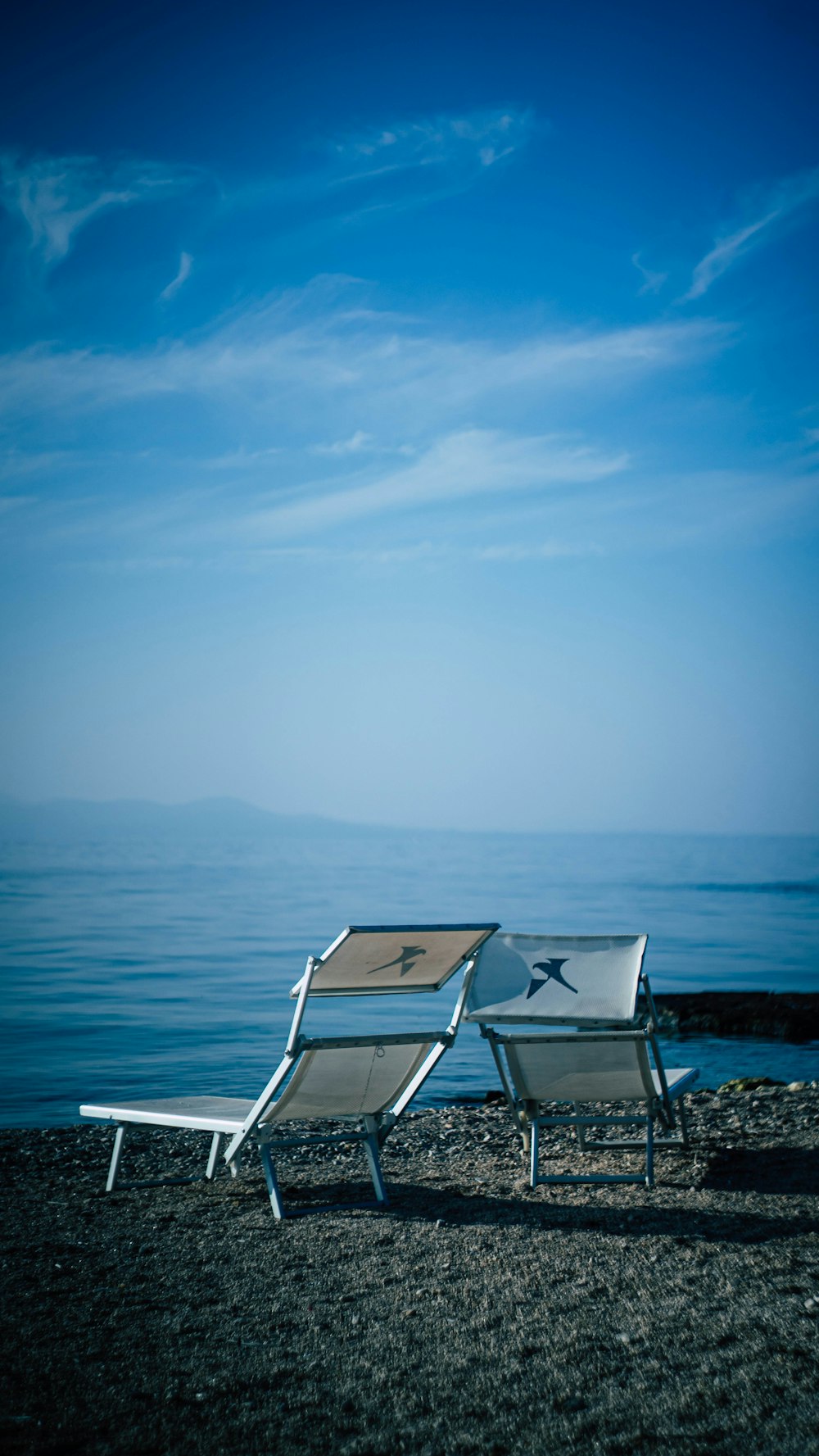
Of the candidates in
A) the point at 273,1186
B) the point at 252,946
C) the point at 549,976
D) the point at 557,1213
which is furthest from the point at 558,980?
the point at 252,946

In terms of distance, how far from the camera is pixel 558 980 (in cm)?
639

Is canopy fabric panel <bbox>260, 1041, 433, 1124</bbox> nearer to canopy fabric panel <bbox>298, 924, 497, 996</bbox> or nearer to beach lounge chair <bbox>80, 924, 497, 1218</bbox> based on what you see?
beach lounge chair <bbox>80, 924, 497, 1218</bbox>

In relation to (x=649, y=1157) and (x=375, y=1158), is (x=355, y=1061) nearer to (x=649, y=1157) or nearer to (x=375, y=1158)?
(x=375, y=1158)

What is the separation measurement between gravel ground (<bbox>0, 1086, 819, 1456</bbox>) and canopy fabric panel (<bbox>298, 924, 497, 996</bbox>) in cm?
109

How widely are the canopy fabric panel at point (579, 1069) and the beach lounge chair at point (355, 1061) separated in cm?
44

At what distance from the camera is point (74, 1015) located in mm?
18016

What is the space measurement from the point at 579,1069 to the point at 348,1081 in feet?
4.24

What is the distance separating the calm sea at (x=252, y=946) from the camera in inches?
550

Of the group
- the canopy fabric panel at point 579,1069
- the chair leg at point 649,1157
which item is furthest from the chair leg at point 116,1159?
the chair leg at point 649,1157

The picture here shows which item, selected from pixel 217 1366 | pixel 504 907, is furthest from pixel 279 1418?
pixel 504 907

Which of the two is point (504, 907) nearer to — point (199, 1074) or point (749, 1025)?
point (749, 1025)

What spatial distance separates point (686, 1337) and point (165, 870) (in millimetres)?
72591

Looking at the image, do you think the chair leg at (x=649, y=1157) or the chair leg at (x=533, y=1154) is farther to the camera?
the chair leg at (x=533, y=1154)

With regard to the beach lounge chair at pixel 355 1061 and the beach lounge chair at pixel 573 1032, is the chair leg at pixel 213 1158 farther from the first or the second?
the beach lounge chair at pixel 573 1032
